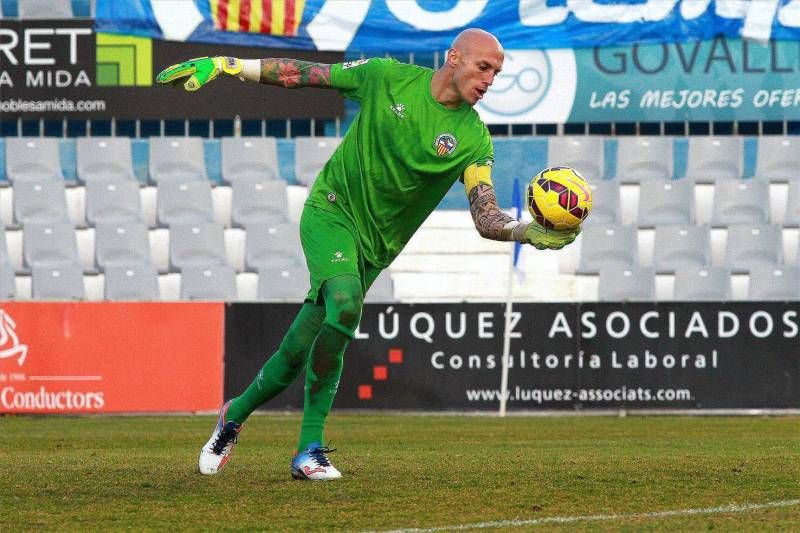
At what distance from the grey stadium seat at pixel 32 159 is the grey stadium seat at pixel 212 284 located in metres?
3.38

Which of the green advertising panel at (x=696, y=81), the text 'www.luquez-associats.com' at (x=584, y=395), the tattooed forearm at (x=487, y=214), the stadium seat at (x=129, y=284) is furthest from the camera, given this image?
the green advertising panel at (x=696, y=81)

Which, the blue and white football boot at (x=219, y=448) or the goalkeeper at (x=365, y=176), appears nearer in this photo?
the goalkeeper at (x=365, y=176)

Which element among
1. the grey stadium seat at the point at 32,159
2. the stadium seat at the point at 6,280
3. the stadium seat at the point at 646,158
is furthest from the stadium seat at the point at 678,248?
the stadium seat at the point at 6,280

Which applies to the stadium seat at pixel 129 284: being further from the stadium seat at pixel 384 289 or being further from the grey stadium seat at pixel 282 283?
the stadium seat at pixel 384 289

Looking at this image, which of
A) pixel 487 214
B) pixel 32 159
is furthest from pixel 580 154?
pixel 487 214

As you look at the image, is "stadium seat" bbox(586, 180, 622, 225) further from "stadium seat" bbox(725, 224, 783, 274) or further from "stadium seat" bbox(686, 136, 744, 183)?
"stadium seat" bbox(725, 224, 783, 274)

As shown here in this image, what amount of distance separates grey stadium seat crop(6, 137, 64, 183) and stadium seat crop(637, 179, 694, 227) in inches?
381

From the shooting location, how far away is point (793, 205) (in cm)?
2266

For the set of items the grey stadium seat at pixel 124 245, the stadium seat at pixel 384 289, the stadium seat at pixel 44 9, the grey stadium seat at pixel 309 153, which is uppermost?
the stadium seat at pixel 44 9

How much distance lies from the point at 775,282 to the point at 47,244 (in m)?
11.5

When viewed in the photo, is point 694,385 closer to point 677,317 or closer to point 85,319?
point 677,317

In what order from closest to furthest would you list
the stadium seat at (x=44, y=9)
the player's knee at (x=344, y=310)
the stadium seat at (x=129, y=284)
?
the player's knee at (x=344, y=310) < the stadium seat at (x=129, y=284) < the stadium seat at (x=44, y=9)

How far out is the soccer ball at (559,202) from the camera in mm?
7027

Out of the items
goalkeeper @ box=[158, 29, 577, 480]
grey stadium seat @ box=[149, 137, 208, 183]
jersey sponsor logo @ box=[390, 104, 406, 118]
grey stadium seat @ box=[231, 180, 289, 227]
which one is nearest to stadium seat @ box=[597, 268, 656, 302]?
grey stadium seat @ box=[231, 180, 289, 227]
